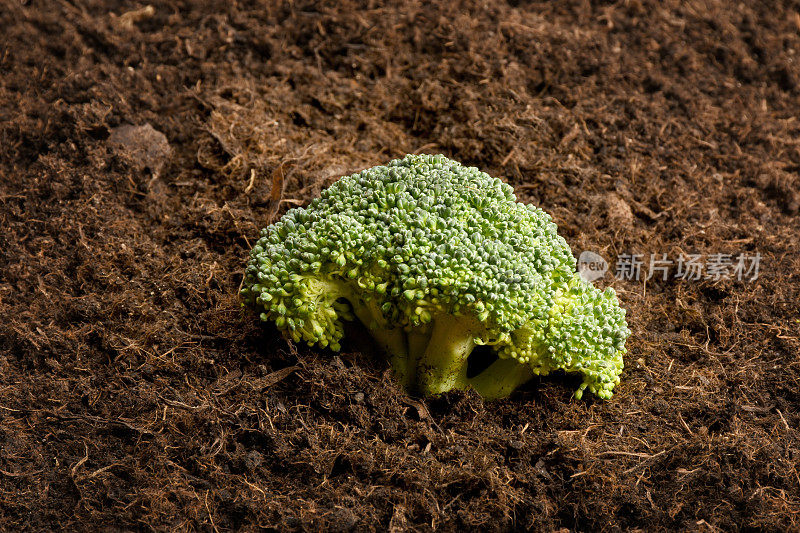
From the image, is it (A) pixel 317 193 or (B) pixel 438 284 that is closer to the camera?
(B) pixel 438 284

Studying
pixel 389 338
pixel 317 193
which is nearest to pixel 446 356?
pixel 389 338

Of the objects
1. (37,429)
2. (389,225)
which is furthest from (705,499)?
(37,429)

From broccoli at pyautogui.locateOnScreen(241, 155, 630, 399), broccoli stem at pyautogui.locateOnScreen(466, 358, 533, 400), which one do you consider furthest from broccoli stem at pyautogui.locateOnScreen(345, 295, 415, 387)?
broccoli stem at pyautogui.locateOnScreen(466, 358, 533, 400)

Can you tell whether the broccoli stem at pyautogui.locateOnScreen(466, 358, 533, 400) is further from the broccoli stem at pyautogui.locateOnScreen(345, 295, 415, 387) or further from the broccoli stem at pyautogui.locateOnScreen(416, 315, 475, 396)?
the broccoli stem at pyautogui.locateOnScreen(345, 295, 415, 387)

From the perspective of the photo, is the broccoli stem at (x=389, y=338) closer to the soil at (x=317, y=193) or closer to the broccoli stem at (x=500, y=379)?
the soil at (x=317, y=193)

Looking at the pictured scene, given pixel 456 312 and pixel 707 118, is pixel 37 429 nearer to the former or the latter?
pixel 456 312

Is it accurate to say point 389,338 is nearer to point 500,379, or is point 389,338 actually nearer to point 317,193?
point 500,379

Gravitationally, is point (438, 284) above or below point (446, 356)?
above
